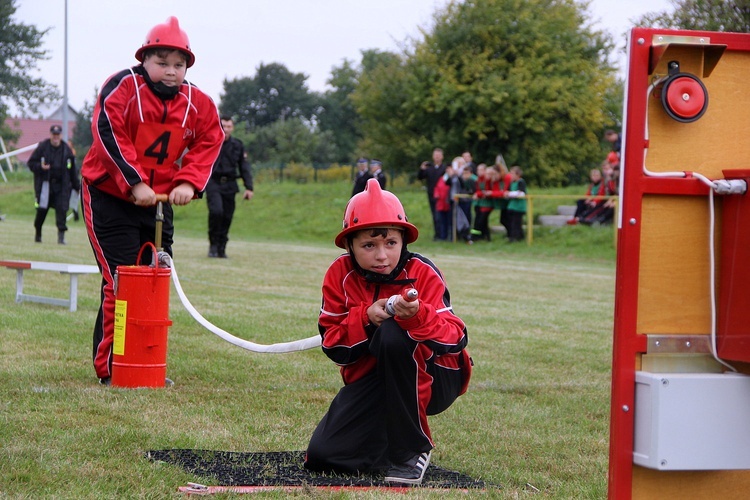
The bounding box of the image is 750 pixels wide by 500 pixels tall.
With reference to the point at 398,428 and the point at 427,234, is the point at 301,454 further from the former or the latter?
the point at 427,234

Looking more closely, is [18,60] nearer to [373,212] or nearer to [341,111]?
[341,111]

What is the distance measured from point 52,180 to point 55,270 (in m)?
11.5

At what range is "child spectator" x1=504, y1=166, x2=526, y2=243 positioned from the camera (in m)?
24.5

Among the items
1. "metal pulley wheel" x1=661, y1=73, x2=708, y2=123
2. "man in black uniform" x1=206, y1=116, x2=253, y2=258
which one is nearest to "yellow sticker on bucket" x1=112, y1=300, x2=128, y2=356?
"metal pulley wheel" x1=661, y1=73, x2=708, y2=123

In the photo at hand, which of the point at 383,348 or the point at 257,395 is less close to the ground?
the point at 383,348

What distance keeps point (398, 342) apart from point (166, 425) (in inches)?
57.9

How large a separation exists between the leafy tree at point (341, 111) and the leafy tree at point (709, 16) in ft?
233

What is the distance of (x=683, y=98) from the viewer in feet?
9.40

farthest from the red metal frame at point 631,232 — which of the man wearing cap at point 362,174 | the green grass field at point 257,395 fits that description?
the man wearing cap at point 362,174

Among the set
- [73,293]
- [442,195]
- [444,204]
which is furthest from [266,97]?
[73,293]

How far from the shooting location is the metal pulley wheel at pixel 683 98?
2.86 metres

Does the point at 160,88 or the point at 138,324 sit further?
the point at 160,88

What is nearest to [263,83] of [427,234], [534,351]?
[427,234]

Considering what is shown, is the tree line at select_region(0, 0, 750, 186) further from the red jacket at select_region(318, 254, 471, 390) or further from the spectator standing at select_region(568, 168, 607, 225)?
the red jacket at select_region(318, 254, 471, 390)
